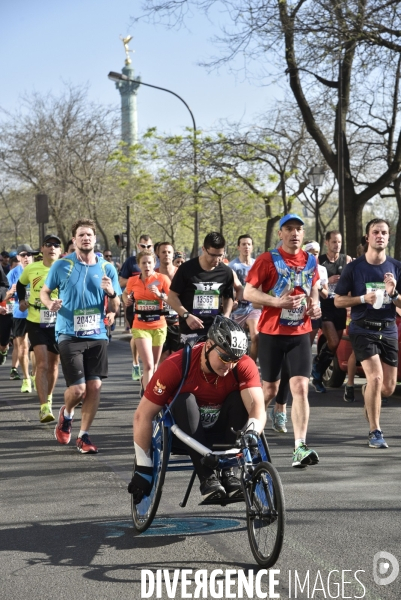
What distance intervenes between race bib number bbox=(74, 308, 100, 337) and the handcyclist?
307 centimetres

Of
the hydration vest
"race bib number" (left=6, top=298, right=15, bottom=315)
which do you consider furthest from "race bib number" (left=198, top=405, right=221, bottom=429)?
"race bib number" (left=6, top=298, right=15, bottom=315)

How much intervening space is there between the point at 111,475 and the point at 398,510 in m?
2.34

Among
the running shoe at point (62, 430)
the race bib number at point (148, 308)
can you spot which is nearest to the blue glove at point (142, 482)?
the running shoe at point (62, 430)

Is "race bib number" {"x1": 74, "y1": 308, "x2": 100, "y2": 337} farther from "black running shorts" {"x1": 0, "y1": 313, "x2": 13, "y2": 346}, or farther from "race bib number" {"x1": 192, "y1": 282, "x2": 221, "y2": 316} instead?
"black running shorts" {"x1": 0, "y1": 313, "x2": 13, "y2": 346}

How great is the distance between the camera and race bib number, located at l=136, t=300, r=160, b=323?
11273 millimetres

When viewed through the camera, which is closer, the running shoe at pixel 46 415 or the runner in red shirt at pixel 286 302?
the runner in red shirt at pixel 286 302

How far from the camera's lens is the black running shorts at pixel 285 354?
7766mm

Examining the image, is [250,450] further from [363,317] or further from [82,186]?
[82,186]

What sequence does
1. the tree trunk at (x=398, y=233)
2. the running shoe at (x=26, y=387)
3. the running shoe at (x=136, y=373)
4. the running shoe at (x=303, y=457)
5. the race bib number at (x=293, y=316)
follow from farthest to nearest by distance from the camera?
the tree trunk at (x=398, y=233), the running shoe at (x=136, y=373), the running shoe at (x=26, y=387), the race bib number at (x=293, y=316), the running shoe at (x=303, y=457)

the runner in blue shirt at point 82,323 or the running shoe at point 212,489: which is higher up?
the runner in blue shirt at point 82,323

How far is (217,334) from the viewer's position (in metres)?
5.15

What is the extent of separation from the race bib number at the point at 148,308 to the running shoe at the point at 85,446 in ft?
10.0

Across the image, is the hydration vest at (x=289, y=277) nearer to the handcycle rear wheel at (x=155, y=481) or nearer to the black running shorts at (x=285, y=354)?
the black running shorts at (x=285, y=354)

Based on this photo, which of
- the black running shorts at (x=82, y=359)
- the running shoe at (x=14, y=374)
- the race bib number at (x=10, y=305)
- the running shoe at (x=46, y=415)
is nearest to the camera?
the black running shorts at (x=82, y=359)
